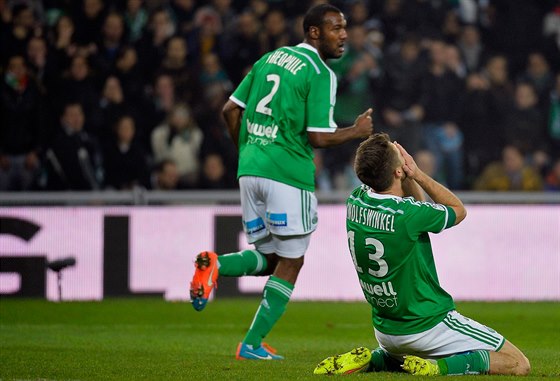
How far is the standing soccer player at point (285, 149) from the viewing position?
22.2 feet

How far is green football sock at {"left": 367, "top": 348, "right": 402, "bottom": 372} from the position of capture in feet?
18.9

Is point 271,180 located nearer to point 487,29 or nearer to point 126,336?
point 126,336

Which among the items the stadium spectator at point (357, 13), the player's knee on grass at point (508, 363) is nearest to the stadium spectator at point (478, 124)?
the stadium spectator at point (357, 13)

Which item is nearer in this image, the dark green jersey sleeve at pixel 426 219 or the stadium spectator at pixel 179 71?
Result: the dark green jersey sleeve at pixel 426 219

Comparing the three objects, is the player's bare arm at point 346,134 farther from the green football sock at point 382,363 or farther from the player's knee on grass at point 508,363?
the player's knee on grass at point 508,363

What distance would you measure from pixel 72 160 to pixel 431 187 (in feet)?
25.6

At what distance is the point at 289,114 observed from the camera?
22.5 feet

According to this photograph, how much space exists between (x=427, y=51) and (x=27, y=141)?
5.14m

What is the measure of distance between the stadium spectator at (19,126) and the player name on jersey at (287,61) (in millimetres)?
6498

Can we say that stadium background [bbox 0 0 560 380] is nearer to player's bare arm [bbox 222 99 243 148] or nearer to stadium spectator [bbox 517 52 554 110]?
stadium spectator [bbox 517 52 554 110]

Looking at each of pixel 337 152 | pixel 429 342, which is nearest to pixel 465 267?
pixel 337 152

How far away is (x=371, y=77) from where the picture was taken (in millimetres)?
14227

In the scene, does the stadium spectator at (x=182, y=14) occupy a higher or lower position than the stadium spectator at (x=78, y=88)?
higher

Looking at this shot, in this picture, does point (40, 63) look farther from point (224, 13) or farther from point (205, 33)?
point (224, 13)
